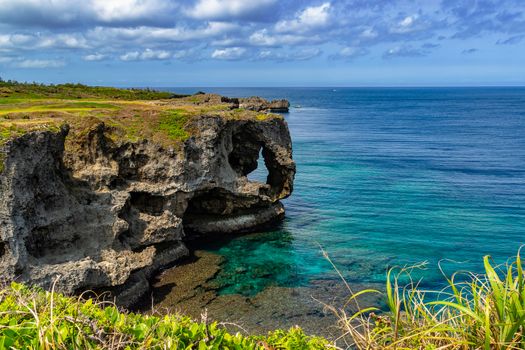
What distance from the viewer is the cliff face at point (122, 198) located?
75.6 ft

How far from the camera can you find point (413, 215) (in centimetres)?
4238

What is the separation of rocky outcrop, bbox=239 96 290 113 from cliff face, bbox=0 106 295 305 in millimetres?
96311

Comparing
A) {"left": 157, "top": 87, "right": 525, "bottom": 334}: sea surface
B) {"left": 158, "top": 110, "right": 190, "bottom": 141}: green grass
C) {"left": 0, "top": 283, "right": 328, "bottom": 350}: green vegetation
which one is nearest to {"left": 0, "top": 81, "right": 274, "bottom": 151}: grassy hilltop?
{"left": 158, "top": 110, "right": 190, "bottom": 141}: green grass

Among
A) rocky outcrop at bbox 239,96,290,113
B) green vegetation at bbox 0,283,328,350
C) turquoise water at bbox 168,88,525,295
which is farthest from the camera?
rocky outcrop at bbox 239,96,290,113

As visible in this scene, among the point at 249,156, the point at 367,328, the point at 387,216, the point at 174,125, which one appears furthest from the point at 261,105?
the point at 367,328

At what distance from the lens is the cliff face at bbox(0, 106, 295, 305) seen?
2305 cm

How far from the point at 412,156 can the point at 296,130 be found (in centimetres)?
3917

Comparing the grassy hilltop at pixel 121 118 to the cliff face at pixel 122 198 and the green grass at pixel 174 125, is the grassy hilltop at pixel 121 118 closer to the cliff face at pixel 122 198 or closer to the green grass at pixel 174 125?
the green grass at pixel 174 125

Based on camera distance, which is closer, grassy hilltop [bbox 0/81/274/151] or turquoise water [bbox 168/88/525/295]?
grassy hilltop [bbox 0/81/274/151]

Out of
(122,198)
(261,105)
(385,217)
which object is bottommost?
(385,217)

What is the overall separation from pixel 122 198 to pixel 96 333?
2298cm

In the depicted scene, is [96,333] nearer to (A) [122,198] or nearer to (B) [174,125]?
(A) [122,198]

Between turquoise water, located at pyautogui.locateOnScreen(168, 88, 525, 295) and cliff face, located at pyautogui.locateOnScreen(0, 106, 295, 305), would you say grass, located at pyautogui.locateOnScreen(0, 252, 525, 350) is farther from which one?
cliff face, located at pyautogui.locateOnScreen(0, 106, 295, 305)

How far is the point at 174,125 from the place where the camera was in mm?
35531
